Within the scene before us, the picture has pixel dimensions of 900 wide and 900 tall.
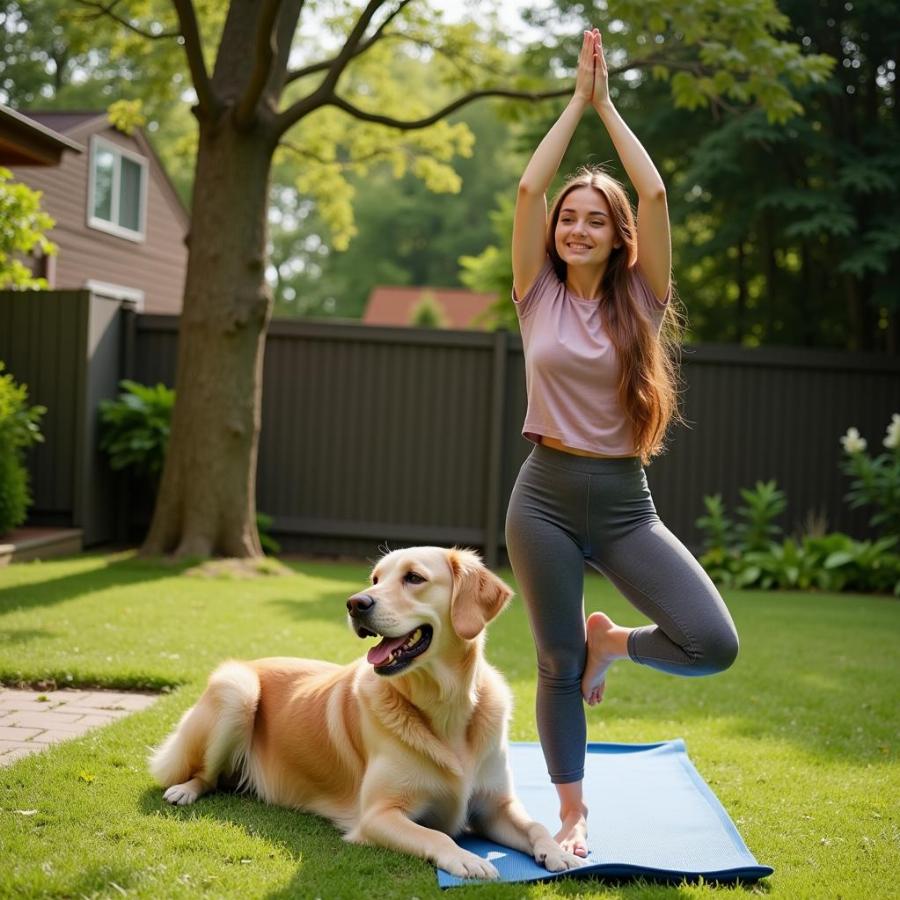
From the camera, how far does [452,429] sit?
1065 centimetres

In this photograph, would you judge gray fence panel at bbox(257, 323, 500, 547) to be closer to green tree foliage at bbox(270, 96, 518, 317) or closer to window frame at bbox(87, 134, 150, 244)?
window frame at bbox(87, 134, 150, 244)

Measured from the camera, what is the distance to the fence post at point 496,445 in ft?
34.1

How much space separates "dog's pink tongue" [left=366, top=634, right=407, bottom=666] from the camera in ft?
10.6

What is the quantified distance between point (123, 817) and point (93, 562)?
6085mm

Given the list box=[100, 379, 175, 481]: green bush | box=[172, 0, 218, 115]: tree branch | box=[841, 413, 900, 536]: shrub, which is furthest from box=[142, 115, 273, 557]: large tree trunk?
box=[841, 413, 900, 536]: shrub

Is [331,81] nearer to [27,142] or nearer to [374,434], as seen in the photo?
[27,142]

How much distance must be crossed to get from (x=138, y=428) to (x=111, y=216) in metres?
10.1

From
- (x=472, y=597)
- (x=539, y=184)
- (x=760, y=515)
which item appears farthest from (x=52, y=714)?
(x=760, y=515)

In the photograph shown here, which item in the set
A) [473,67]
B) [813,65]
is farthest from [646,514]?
[473,67]

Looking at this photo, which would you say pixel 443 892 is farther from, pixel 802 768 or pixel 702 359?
pixel 702 359

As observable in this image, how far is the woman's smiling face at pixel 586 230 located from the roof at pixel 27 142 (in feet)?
15.3

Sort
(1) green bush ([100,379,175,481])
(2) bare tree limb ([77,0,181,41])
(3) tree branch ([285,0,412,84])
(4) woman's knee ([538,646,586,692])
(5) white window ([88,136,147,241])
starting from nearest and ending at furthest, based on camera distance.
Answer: (4) woman's knee ([538,646,586,692]) → (2) bare tree limb ([77,0,181,41]) → (3) tree branch ([285,0,412,84]) → (1) green bush ([100,379,175,481]) → (5) white window ([88,136,147,241])

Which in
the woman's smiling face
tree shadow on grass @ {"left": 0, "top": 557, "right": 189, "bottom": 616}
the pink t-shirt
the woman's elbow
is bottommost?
tree shadow on grass @ {"left": 0, "top": 557, "right": 189, "bottom": 616}

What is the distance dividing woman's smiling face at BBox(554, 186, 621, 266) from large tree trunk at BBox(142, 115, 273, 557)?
5.95 metres
